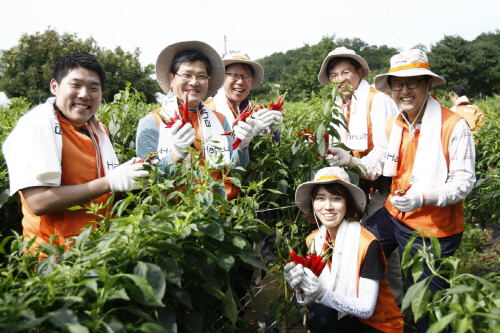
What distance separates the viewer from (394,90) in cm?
290

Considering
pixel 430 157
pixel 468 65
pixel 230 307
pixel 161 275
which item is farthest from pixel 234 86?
pixel 468 65

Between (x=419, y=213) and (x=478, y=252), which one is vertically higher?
(x=419, y=213)

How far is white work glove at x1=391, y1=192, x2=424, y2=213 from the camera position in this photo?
2494 millimetres

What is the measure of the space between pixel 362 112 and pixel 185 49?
148 cm

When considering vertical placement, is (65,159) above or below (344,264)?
above

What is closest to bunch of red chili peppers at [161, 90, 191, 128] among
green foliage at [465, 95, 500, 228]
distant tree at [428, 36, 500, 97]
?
green foliage at [465, 95, 500, 228]

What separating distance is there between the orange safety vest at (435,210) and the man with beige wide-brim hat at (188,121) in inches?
40.0

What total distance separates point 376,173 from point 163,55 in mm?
1647

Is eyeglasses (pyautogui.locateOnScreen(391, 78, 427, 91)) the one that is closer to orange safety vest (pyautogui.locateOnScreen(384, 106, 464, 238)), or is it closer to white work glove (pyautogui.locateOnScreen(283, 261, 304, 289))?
orange safety vest (pyautogui.locateOnScreen(384, 106, 464, 238))

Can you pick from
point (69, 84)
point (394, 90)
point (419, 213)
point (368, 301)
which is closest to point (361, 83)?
point (394, 90)

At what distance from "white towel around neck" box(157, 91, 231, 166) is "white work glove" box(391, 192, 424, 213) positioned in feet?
3.31

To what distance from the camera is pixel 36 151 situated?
2041 mm

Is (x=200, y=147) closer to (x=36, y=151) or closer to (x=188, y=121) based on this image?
(x=188, y=121)

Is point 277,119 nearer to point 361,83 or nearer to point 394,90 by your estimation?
point 394,90
